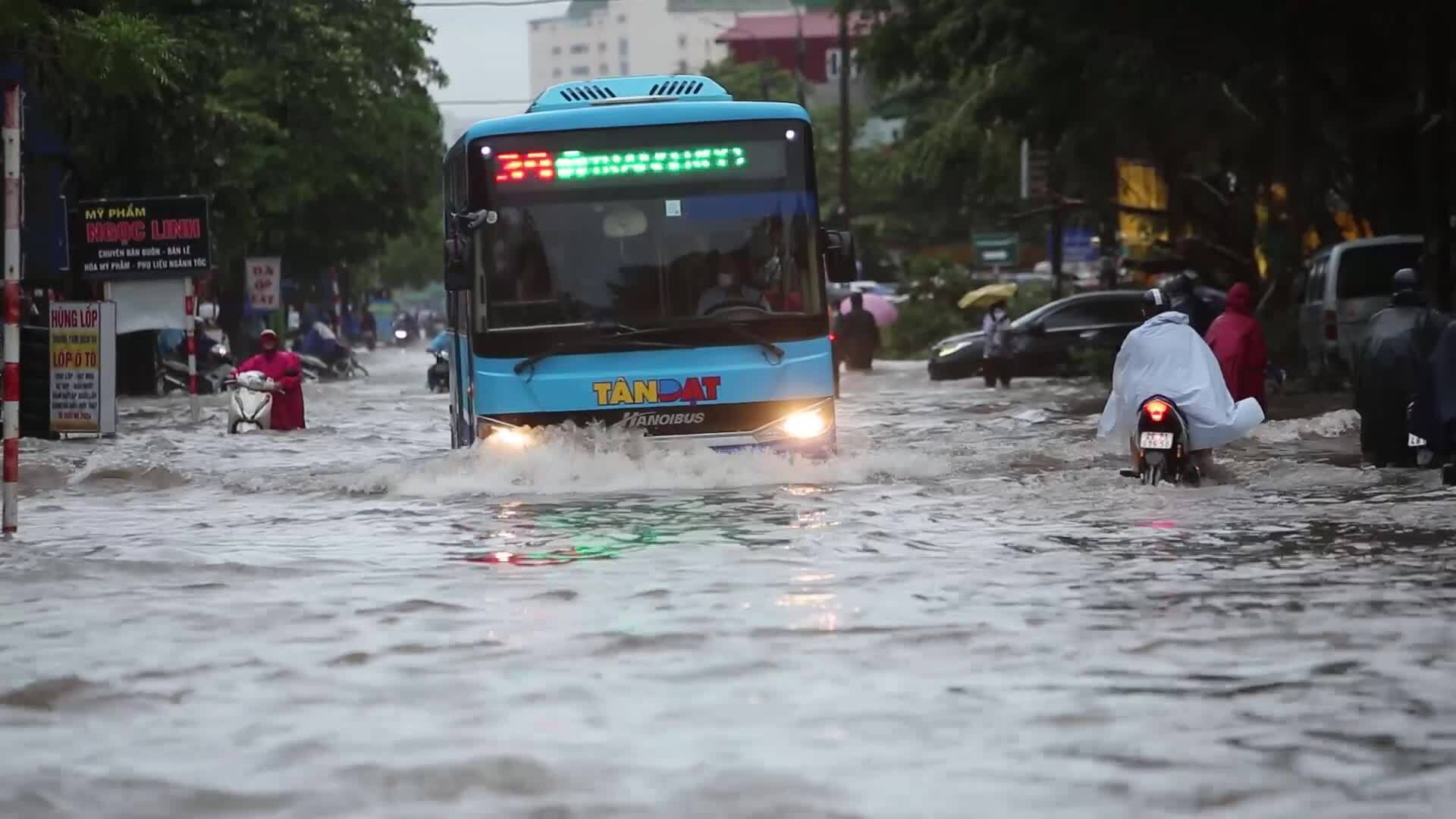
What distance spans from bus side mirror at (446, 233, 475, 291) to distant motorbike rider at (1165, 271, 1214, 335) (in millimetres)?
4675

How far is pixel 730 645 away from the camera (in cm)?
930

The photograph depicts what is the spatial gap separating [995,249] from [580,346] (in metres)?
53.5

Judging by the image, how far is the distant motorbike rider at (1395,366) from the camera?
17781mm

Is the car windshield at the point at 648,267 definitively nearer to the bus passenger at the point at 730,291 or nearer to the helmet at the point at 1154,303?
the bus passenger at the point at 730,291

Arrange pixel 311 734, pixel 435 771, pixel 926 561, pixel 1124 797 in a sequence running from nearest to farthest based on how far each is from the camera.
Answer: pixel 1124 797 → pixel 435 771 → pixel 311 734 → pixel 926 561

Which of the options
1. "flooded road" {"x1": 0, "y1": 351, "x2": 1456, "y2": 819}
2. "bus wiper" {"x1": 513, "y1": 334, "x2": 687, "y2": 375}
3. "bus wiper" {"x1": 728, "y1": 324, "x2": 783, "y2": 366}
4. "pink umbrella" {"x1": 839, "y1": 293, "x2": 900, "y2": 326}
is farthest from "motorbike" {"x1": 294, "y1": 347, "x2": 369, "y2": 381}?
"bus wiper" {"x1": 728, "y1": 324, "x2": 783, "y2": 366}

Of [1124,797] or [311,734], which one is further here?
[311,734]

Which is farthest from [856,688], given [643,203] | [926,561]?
[643,203]

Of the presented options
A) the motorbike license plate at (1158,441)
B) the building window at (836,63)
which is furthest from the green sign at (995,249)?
the motorbike license plate at (1158,441)

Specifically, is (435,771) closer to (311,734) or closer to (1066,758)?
(311,734)

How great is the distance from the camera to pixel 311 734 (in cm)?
745

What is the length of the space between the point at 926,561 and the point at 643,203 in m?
5.36

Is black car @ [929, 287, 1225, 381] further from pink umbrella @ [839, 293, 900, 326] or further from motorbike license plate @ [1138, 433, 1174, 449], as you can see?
motorbike license plate @ [1138, 433, 1174, 449]

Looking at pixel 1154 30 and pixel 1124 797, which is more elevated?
pixel 1154 30
